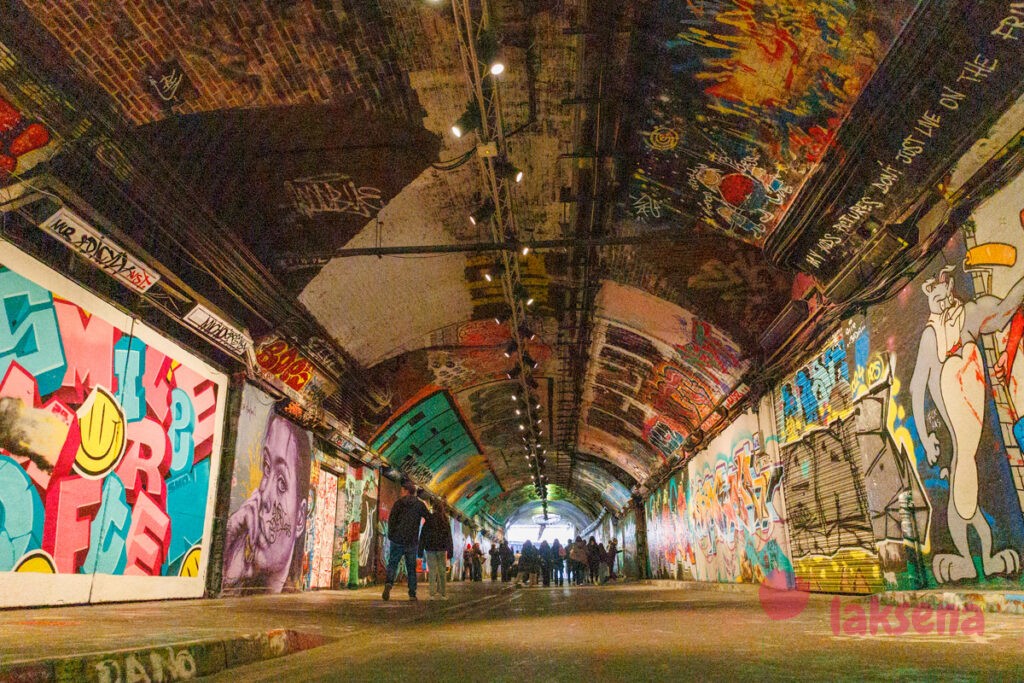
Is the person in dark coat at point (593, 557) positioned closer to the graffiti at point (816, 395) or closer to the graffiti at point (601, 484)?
the graffiti at point (601, 484)

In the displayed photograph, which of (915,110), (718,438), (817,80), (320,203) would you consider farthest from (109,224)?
(718,438)

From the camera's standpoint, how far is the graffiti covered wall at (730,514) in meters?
13.0

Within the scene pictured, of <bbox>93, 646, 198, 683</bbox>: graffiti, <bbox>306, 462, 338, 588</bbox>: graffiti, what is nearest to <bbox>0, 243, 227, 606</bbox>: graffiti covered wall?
<bbox>93, 646, 198, 683</bbox>: graffiti

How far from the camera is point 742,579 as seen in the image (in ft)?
49.1

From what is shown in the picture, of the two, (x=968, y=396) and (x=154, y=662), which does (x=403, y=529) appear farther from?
(x=968, y=396)

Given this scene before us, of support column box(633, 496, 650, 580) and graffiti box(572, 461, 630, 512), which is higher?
graffiti box(572, 461, 630, 512)

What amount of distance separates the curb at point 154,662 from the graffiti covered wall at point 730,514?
11.0m

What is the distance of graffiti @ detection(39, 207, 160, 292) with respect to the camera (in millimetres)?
7034

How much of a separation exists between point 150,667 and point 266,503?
968 centimetres

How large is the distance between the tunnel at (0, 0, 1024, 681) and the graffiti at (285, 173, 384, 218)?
0.09 meters

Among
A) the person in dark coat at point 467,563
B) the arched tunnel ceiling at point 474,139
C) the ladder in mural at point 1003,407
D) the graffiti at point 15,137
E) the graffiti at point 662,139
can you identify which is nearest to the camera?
the ladder in mural at point 1003,407

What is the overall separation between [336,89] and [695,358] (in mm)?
9383

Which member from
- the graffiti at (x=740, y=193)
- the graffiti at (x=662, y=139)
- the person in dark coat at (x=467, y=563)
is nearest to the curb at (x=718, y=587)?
the graffiti at (x=740, y=193)

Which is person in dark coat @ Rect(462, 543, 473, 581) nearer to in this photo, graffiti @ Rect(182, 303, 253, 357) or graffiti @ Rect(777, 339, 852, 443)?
graffiti @ Rect(777, 339, 852, 443)
